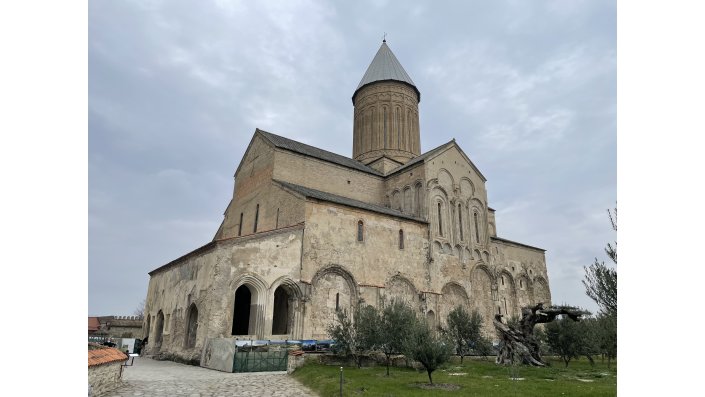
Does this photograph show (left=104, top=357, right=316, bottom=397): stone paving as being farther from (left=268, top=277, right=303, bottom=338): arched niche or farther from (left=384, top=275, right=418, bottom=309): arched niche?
(left=384, top=275, right=418, bottom=309): arched niche

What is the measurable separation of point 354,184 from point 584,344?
15014mm

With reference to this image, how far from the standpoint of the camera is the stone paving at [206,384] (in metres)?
9.17

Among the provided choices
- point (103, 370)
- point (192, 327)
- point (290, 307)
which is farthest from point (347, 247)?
point (103, 370)

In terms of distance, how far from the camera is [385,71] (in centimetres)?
3381

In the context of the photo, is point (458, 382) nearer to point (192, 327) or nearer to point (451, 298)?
point (192, 327)

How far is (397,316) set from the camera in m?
13.6

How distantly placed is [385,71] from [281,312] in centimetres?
2271

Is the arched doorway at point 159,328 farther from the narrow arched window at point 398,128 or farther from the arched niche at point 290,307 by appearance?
the narrow arched window at point 398,128

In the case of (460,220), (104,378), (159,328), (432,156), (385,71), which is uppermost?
(385,71)

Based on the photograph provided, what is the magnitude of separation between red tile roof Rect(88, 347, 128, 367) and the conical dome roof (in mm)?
27929

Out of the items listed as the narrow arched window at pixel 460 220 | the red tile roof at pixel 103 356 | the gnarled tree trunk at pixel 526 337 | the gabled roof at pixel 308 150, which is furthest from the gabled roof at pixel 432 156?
the red tile roof at pixel 103 356

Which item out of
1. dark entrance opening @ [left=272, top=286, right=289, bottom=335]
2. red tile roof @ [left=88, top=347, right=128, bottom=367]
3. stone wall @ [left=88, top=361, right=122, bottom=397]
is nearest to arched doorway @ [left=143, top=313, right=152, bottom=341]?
dark entrance opening @ [left=272, top=286, right=289, bottom=335]

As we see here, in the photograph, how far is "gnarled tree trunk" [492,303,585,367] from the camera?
16.1 metres

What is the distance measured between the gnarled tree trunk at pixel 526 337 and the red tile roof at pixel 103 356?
13.7 meters
